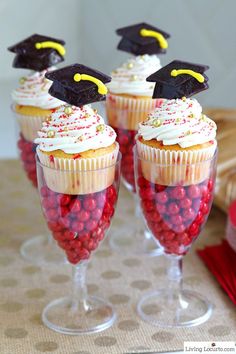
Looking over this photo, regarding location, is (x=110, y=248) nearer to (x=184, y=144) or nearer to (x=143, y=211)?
(x=143, y=211)

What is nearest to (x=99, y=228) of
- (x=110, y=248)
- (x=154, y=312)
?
(x=154, y=312)

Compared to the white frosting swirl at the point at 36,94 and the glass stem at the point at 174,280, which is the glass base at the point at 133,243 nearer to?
the glass stem at the point at 174,280

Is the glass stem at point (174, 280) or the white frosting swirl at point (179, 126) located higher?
the white frosting swirl at point (179, 126)

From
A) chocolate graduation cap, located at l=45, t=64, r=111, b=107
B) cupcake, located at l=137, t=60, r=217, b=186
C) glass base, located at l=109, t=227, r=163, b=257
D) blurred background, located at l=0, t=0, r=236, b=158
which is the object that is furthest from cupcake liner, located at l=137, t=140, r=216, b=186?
blurred background, located at l=0, t=0, r=236, b=158

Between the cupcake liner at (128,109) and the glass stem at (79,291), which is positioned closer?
the glass stem at (79,291)

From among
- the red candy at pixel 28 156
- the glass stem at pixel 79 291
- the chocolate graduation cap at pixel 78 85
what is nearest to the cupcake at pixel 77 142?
the chocolate graduation cap at pixel 78 85

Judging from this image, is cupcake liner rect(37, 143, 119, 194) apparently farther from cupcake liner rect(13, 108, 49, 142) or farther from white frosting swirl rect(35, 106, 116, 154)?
cupcake liner rect(13, 108, 49, 142)
